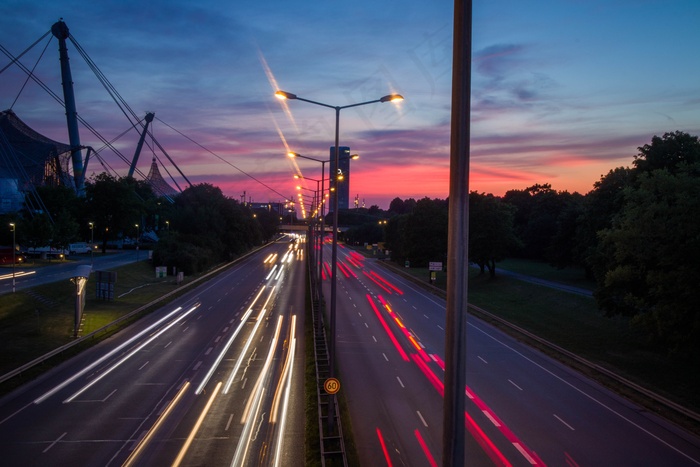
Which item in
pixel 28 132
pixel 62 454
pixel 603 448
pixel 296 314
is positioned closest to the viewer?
pixel 62 454

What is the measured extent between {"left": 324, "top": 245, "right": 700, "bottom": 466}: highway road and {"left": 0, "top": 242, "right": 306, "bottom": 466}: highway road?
121 inches

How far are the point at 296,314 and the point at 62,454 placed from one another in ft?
90.2

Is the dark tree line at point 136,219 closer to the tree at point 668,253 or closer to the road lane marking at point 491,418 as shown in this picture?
the road lane marking at point 491,418

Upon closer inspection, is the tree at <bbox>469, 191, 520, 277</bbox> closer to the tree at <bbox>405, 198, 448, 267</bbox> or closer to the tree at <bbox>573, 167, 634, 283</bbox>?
the tree at <bbox>405, 198, 448, 267</bbox>

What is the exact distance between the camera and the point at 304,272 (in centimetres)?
7925

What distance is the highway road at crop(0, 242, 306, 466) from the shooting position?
16609 mm

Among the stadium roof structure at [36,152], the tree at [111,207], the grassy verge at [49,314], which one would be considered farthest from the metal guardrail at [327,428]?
the stadium roof structure at [36,152]

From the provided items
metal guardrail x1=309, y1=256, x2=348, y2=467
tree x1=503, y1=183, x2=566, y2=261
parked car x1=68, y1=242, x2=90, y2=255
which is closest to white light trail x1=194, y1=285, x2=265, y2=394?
metal guardrail x1=309, y1=256, x2=348, y2=467

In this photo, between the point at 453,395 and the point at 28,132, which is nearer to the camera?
the point at 453,395

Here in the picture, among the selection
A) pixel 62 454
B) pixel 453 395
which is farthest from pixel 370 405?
pixel 453 395

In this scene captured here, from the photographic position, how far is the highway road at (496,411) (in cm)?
1684

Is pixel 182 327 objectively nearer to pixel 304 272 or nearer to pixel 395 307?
pixel 395 307

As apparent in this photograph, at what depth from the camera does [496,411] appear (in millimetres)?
20719

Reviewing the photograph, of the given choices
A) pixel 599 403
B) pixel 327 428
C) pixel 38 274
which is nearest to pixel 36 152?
pixel 38 274
